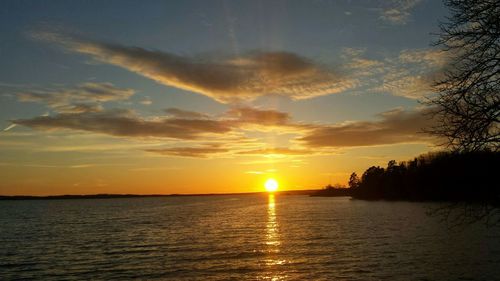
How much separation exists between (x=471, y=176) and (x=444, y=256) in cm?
2138

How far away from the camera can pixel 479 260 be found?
110 ft

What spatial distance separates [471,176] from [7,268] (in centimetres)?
3511

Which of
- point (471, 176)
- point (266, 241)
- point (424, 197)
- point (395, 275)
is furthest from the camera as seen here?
point (424, 197)

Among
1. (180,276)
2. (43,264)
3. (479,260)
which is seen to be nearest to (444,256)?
(479,260)

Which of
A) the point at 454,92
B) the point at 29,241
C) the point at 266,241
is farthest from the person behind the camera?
the point at 29,241

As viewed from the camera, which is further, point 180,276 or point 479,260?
point 479,260

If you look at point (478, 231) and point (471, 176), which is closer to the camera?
point (471, 176)

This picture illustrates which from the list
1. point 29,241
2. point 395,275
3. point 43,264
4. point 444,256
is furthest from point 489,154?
point 29,241

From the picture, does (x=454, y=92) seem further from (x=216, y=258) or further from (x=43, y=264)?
(x=43, y=264)

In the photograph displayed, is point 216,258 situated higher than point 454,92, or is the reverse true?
point 454,92

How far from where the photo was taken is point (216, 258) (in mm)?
38500

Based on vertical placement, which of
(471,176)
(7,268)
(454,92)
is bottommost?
(7,268)

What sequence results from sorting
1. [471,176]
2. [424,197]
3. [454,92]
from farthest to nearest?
[424,197] → [471,176] → [454,92]

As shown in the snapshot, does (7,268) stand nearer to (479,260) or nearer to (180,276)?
(180,276)
